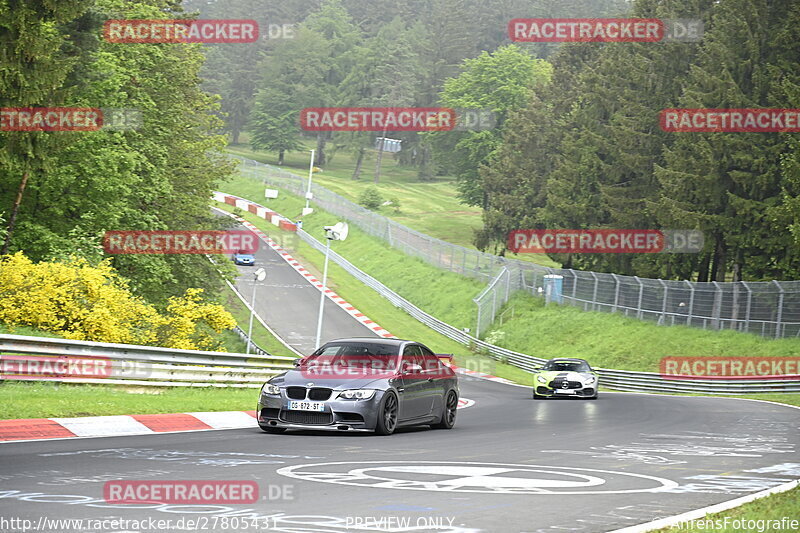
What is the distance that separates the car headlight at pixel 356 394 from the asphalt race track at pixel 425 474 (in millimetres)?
585

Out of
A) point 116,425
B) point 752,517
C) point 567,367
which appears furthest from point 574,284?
point 752,517

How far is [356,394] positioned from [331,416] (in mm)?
478

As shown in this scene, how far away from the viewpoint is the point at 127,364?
19562 mm

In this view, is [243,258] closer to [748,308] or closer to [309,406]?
[748,308]

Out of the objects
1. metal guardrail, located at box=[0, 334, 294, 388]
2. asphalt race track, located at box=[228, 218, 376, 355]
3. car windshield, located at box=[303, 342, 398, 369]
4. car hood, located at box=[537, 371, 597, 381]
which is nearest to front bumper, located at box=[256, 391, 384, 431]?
car windshield, located at box=[303, 342, 398, 369]

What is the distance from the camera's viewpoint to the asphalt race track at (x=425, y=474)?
7.83m

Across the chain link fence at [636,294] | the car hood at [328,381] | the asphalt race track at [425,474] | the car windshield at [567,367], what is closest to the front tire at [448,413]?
the asphalt race track at [425,474]

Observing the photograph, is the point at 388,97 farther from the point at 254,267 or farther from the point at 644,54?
the point at 644,54

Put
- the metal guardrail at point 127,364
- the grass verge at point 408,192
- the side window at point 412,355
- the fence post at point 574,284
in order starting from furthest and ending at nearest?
the grass verge at point 408,192 < the fence post at point 574,284 < the metal guardrail at point 127,364 < the side window at point 412,355

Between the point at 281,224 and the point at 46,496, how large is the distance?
273 feet

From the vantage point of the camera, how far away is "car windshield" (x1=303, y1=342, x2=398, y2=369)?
16609mm

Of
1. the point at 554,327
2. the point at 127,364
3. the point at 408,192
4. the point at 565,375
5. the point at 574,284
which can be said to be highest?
the point at 408,192

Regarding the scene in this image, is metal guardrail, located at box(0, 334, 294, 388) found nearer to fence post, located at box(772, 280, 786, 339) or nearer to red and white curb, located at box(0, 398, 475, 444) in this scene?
red and white curb, located at box(0, 398, 475, 444)

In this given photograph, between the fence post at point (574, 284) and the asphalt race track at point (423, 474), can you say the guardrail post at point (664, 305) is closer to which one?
the fence post at point (574, 284)
